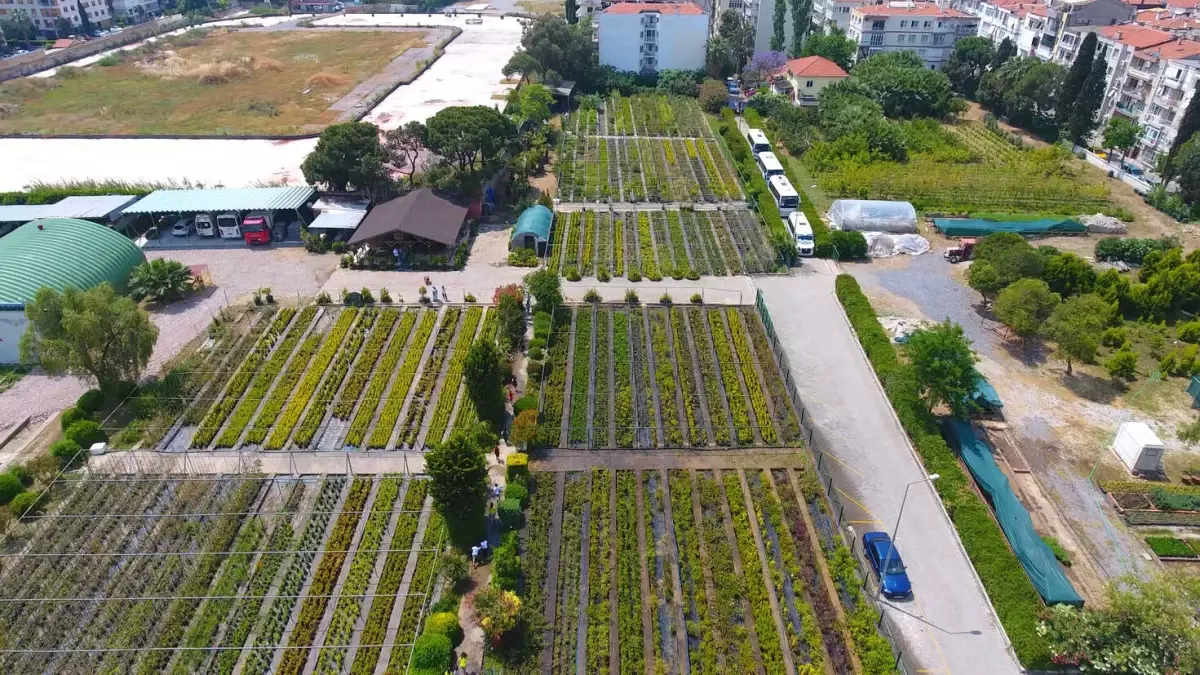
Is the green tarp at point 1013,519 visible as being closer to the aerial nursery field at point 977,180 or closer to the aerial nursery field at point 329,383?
the aerial nursery field at point 329,383

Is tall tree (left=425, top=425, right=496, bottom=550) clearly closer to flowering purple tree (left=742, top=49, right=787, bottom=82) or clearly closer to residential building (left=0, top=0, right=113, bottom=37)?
flowering purple tree (left=742, top=49, right=787, bottom=82)

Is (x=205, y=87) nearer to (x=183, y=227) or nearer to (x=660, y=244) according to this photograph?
(x=183, y=227)

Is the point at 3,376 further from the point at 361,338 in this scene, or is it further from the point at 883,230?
the point at 883,230

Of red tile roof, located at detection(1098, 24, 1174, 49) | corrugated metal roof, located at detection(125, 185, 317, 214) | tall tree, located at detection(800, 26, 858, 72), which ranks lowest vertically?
corrugated metal roof, located at detection(125, 185, 317, 214)

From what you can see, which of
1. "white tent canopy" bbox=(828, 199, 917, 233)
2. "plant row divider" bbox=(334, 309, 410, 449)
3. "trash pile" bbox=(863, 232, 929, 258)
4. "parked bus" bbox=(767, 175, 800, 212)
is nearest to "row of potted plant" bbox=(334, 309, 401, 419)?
"plant row divider" bbox=(334, 309, 410, 449)

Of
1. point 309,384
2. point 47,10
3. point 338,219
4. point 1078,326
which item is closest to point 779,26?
point 338,219

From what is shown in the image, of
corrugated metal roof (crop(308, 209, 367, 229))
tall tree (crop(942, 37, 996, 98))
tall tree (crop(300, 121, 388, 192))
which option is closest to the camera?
corrugated metal roof (crop(308, 209, 367, 229))

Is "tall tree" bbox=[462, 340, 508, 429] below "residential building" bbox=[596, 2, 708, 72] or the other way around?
below
